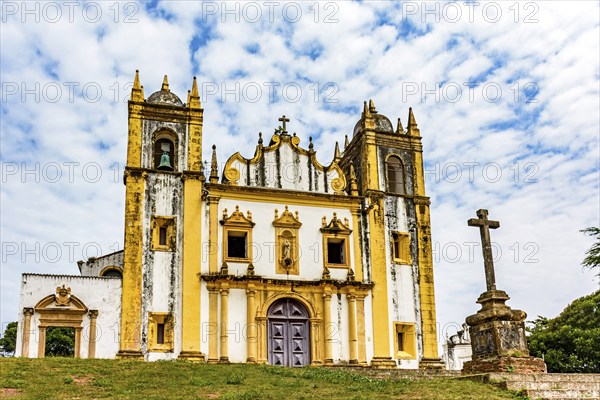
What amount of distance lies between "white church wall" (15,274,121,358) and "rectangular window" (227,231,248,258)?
3.93 m

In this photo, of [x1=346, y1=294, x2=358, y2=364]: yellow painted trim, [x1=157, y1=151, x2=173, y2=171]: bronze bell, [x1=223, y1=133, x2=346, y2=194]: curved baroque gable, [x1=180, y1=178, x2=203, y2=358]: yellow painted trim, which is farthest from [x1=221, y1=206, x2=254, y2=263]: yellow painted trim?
[x1=346, y1=294, x2=358, y2=364]: yellow painted trim

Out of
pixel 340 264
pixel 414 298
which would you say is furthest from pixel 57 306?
pixel 414 298

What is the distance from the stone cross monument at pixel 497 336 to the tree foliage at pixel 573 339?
14.9 meters

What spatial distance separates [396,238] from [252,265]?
18.6 feet

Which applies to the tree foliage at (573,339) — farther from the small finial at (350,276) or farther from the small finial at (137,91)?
the small finial at (137,91)

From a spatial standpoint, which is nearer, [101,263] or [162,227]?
[162,227]

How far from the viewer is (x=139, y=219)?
22594 millimetres

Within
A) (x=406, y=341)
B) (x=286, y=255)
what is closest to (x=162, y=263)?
(x=286, y=255)

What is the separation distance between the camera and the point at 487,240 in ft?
58.1

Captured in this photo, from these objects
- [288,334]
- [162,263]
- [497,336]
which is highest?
[162,263]

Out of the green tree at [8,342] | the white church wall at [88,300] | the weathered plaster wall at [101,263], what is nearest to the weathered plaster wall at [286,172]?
the white church wall at [88,300]

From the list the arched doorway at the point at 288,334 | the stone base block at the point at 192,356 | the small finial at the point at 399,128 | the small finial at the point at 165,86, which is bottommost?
the stone base block at the point at 192,356

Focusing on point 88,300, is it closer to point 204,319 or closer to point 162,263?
point 162,263

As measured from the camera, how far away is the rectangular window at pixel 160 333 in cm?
2180
